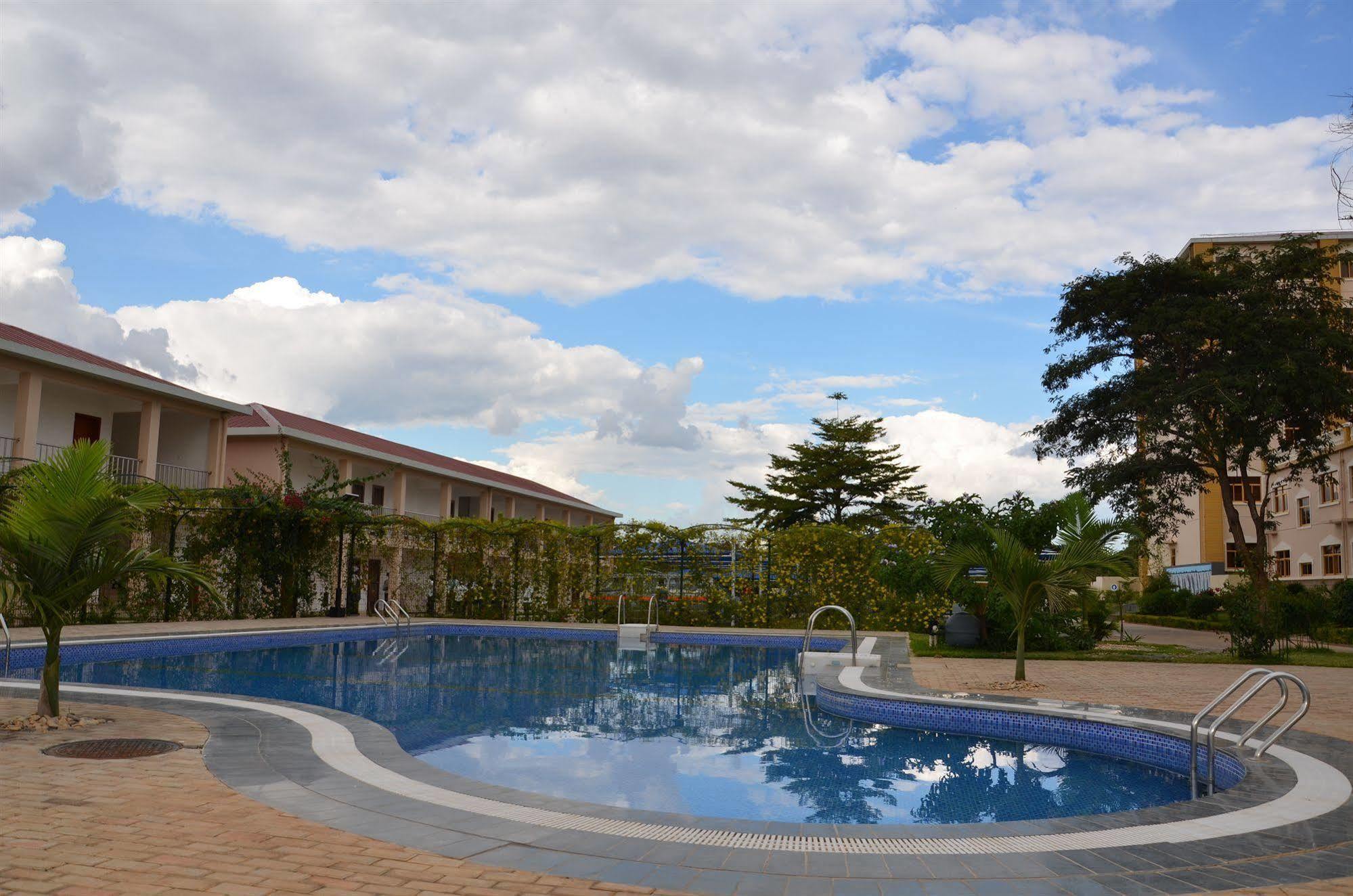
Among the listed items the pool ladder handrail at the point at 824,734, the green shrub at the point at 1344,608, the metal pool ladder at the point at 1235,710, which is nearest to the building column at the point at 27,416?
the pool ladder handrail at the point at 824,734

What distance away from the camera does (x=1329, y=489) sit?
110 ft

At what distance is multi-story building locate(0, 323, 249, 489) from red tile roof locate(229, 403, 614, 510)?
5.94ft

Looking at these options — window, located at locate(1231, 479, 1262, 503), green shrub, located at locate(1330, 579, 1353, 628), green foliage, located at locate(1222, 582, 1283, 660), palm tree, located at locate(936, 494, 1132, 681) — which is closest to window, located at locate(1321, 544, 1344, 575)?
window, located at locate(1231, 479, 1262, 503)

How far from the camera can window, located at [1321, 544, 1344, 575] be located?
3243 centimetres

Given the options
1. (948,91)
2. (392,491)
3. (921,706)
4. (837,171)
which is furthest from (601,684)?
(392,491)

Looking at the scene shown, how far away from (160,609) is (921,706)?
16.0 metres

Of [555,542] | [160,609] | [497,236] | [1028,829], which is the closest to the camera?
[1028,829]

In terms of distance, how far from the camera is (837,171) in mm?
14219

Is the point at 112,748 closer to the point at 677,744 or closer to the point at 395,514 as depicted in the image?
the point at 677,744

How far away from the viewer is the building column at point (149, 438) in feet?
69.6

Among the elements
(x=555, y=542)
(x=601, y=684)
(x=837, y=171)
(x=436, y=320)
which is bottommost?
(x=601, y=684)

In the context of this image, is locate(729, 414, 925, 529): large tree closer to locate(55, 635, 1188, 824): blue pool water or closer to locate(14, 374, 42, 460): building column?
locate(55, 635, 1188, 824): blue pool water

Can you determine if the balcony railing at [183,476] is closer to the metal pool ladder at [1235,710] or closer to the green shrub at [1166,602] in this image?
the metal pool ladder at [1235,710]

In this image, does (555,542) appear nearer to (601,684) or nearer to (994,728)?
(601,684)
